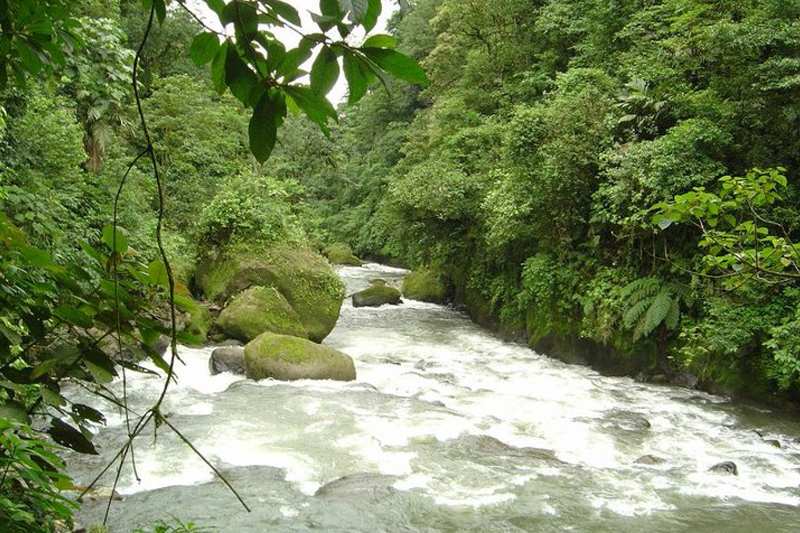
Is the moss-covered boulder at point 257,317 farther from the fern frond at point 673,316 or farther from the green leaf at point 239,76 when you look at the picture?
the green leaf at point 239,76

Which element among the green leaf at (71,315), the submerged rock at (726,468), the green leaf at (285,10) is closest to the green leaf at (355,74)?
the green leaf at (285,10)

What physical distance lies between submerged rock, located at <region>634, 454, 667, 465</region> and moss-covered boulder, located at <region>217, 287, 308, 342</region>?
6387 mm

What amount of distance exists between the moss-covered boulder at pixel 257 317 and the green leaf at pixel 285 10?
1016cm

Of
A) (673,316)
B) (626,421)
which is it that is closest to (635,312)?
(673,316)

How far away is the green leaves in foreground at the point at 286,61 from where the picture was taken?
3.20 ft

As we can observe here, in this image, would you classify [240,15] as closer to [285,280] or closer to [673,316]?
[673,316]

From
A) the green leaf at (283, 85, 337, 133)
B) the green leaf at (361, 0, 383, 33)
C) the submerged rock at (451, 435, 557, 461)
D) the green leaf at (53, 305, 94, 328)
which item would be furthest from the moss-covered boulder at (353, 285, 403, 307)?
the green leaf at (361, 0, 383, 33)

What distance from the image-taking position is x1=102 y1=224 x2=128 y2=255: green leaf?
4.41 feet

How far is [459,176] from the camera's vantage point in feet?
49.2

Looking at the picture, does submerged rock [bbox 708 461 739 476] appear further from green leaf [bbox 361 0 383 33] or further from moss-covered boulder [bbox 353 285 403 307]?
moss-covered boulder [bbox 353 285 403 307]

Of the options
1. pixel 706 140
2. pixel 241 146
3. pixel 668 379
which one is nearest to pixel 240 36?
pixel 706 140

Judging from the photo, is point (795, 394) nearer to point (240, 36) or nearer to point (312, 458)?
point (312, 458)

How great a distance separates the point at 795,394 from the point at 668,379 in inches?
75.6

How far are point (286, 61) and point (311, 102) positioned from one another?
79mm
